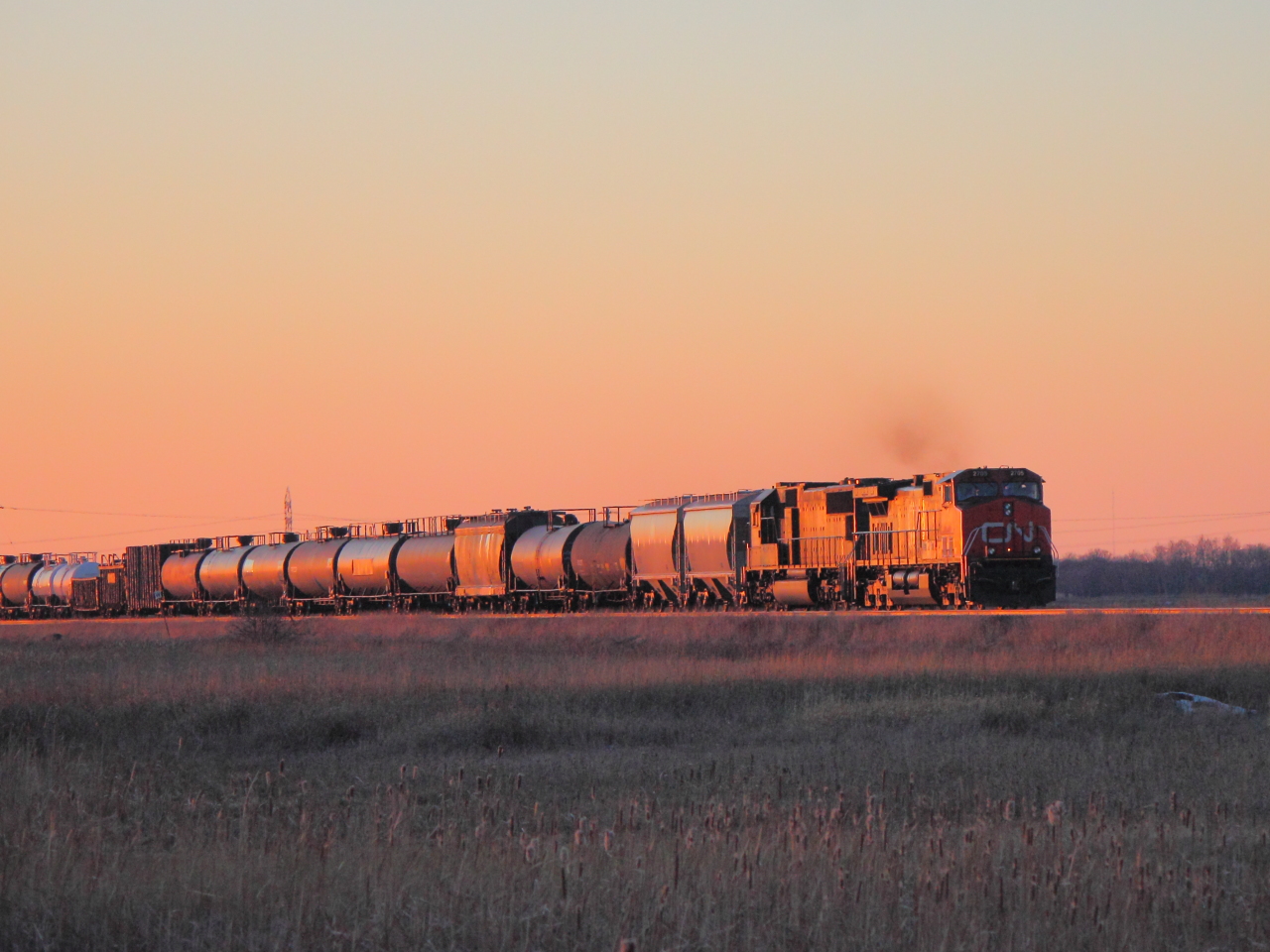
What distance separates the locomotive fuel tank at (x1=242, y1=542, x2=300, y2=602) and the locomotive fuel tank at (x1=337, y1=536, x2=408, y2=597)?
3882 millimetres

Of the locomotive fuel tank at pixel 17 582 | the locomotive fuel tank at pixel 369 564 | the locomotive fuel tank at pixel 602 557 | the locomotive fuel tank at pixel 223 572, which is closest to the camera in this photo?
the locomotive fuel tank at pixel 602 557

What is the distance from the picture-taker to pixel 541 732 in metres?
19.0

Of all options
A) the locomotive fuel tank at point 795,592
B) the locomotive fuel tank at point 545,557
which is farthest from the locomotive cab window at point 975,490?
the locomotive fuel tank at point 545,557

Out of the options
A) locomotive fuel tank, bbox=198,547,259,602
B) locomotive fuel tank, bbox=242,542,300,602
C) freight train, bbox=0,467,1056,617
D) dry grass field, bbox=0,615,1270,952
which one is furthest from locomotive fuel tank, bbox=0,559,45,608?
dry grass field, bbox=0,615,1270,952

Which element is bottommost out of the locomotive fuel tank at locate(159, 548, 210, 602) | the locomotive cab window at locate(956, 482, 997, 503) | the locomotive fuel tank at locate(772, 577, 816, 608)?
the locomotive fuel tank at locate(772, 577, 816, 608)

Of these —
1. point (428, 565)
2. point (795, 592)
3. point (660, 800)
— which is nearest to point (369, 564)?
point (428, 565)

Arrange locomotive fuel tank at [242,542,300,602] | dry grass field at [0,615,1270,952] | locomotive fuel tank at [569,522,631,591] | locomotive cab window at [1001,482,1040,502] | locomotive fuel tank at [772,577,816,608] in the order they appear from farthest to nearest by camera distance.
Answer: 1. locomotive fuel tank at [242,542,300,602]
2. locomotive fuel tank at [569,522,631,591]
3. locomotive fuel tank at [772,577,816,608]
4. locomotive cab window at [1001,482,1040,502]
5. dry grass field at [0,615,1270,952]

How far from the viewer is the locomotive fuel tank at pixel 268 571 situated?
62094 mm

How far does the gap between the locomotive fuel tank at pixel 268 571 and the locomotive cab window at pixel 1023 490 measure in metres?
35.4

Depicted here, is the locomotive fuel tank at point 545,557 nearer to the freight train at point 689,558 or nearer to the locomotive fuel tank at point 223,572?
the freight train at point 689,558

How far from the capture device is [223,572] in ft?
215

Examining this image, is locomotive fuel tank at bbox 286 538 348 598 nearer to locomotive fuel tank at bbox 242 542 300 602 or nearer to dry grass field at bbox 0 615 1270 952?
locomotive fuel tank at bbox 242 542 300 602

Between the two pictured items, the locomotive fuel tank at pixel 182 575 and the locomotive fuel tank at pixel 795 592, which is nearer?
the locomotive fuel tank at pixel 795 592

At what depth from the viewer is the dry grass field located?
7910 mm
